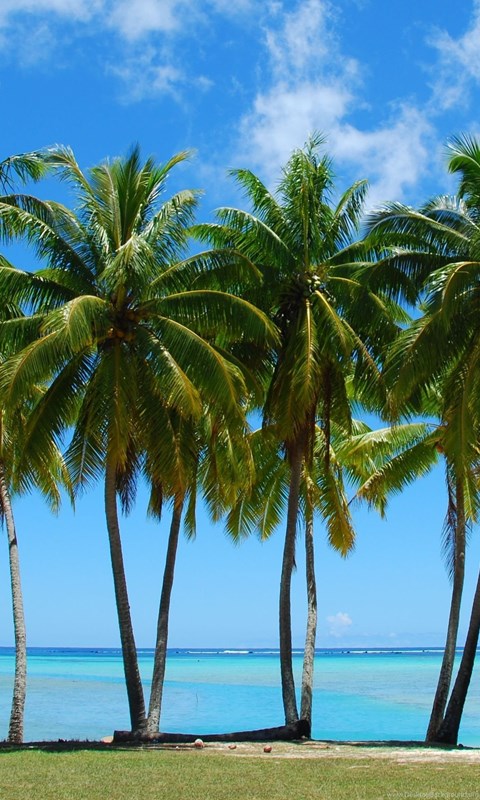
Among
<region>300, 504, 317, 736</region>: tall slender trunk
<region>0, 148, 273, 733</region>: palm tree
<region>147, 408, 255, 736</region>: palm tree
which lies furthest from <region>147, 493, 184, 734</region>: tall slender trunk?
<region>300, 504, 317, 736</region>: tall slender trunk

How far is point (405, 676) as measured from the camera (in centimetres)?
7544

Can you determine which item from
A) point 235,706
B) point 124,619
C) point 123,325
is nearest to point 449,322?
point 123,325

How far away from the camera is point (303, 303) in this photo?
20.7 meters

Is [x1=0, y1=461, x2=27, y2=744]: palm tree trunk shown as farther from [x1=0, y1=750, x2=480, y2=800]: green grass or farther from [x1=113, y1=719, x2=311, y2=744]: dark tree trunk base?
[x1=0, y1=750, x2=480, y2=800]: green grass

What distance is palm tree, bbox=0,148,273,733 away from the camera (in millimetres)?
17656

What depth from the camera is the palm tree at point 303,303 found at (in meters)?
19.8

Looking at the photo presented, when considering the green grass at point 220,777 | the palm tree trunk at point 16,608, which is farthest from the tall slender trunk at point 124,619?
the palm tree trunk at point 16,608

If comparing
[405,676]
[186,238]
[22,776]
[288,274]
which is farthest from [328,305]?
[405,676]

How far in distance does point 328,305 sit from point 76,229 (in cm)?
524

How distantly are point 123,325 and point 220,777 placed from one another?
8.89 m

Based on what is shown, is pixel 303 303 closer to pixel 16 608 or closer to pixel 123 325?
pixel 123 325

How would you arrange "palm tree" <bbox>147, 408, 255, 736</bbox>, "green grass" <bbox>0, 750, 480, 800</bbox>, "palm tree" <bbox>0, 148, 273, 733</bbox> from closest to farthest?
"green grass" <bbox>0, 750, 480, 800</bbox> → "palm tree" <bbox>0, 148, 273, 733</bbox> → "palm tree" <bbox>147, 408, 255, 736</bbox>

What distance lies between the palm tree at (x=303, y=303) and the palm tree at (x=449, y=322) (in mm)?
1232

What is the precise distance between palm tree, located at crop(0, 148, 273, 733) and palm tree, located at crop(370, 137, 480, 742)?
117 inches
